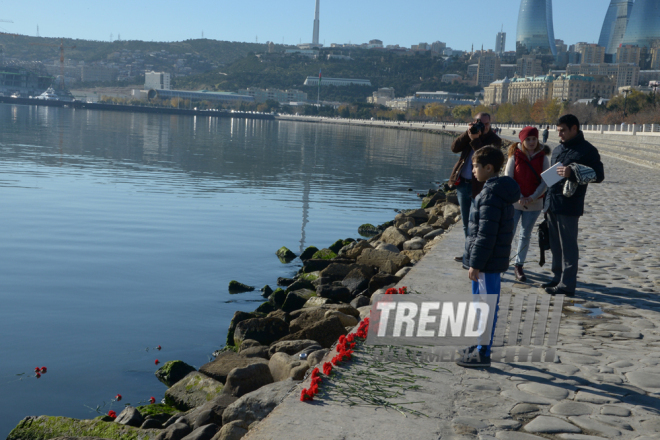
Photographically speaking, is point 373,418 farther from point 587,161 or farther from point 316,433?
point 587,161

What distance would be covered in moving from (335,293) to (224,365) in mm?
2965

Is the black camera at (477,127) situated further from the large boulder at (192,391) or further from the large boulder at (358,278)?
the large boulder at (192,391)

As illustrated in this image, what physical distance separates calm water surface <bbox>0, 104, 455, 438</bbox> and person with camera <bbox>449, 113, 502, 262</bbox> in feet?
11.8

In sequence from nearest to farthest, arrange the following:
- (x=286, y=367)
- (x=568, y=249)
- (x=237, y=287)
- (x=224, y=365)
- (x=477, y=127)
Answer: (x=286, y=367) → (x=224, y=365) → (x=568, y=249) → (x=477, y=127) → (x=237, y=287)

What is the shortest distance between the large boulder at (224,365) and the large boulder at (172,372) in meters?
0.57

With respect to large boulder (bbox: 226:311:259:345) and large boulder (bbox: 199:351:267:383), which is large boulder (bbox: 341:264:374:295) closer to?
large boulder (bbox: 226:311:259:345)

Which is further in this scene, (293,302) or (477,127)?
(293,302)

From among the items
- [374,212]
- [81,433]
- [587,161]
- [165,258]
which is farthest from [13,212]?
[587,161]

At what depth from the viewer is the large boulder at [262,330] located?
7566 mm

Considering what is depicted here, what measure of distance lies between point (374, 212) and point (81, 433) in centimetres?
1613

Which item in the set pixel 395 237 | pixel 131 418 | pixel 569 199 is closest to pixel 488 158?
pixel 569 199

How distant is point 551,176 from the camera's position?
263 inches

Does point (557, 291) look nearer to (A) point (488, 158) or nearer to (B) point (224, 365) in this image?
(A) point (488, 158)

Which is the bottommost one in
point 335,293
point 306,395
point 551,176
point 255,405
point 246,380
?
point 335,293
